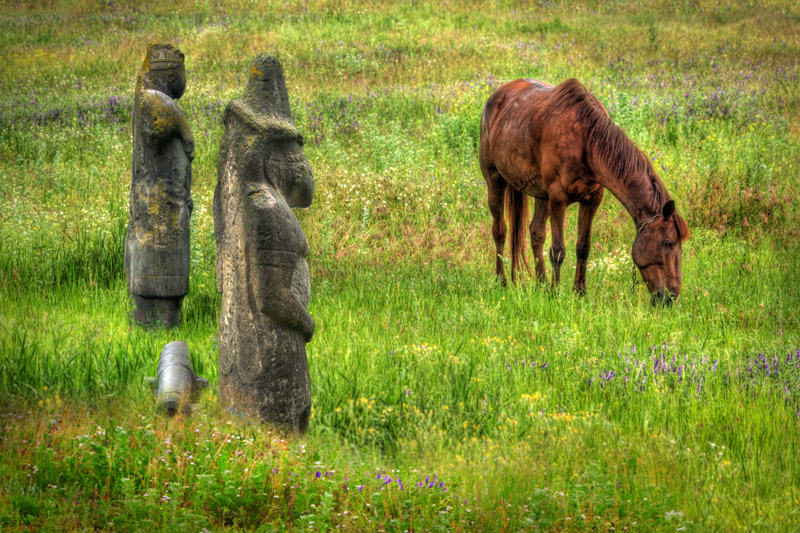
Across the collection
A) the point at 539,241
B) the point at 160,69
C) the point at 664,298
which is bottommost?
the point at 664,298

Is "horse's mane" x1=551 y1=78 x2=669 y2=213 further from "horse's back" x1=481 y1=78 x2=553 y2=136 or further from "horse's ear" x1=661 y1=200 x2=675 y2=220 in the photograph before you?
"horse's back" x1=481 y1=78 x2=553 y2=136

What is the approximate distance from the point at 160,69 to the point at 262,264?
3706 millimetres

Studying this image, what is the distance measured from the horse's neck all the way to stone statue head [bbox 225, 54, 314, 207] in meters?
3.98

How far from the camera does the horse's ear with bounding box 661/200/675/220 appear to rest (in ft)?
22.9

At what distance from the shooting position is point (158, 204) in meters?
6.88

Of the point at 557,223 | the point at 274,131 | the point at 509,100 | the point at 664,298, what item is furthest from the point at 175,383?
the point at 509,100

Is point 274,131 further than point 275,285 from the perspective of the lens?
Yes

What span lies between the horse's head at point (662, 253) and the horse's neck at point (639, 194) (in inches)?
3.6

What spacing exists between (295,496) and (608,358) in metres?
3.18

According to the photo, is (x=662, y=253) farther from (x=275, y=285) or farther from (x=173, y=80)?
(x=173, y=80)

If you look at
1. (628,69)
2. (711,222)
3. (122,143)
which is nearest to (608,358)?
(711,222)

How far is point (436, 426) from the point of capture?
4.72 m

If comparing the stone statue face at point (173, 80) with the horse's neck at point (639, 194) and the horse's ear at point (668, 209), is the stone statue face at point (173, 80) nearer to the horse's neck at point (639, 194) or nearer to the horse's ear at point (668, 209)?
the horse's neck at point (639, 194)

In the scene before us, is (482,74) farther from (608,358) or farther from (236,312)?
(236,312)
